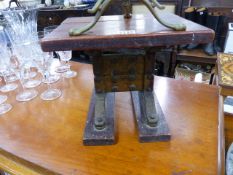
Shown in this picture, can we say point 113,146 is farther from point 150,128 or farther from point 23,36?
point 23,36

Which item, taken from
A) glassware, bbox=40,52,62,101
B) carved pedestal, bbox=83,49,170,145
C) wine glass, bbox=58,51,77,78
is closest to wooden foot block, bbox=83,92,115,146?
carved pedestal, bbox=83,49,170,145

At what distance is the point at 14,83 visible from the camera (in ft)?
2.74

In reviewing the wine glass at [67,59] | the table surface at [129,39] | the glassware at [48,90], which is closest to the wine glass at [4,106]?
the glassware at [48,90]

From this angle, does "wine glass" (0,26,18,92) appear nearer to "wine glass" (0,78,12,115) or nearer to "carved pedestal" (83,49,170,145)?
"wine glass" (0,78,12,115)

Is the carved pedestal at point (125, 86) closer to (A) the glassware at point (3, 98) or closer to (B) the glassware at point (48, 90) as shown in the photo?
(B) the glassware at point (48, 90)

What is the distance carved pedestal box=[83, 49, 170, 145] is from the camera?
20.1 inches

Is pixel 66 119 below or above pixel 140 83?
below

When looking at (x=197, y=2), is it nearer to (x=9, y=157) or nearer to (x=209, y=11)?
(x=209, y=11)

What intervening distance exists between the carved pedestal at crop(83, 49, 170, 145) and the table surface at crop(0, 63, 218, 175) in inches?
1.0

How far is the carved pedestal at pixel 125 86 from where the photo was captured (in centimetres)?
51

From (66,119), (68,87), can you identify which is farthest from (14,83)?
(66,119)

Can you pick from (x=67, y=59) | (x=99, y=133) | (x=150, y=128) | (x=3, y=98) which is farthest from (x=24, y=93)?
(x=150, y=128)

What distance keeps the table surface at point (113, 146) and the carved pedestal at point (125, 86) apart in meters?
0.03

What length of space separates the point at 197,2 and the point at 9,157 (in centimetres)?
168
